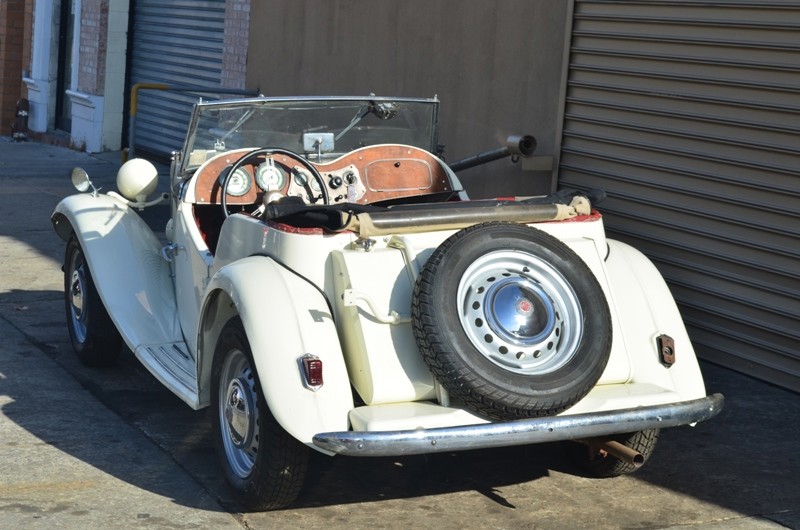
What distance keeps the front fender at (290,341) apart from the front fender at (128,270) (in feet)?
4.51

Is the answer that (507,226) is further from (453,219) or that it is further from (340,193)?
(340,193)

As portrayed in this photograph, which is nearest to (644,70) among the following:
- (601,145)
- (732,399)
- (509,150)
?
(601,145)

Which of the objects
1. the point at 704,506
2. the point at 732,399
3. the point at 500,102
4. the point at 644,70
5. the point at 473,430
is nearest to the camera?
the point at 473,430

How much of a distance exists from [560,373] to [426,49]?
230 inches

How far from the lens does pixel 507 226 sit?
4750mm

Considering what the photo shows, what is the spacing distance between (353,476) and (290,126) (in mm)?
2015

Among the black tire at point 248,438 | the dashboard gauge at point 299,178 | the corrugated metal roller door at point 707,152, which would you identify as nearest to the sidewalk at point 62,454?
the black tire at point 248,438

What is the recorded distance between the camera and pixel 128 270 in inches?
250

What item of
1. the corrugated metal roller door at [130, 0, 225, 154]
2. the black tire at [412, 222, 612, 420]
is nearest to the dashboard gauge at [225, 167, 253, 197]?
the black tire at [412, 222, 612, 420]

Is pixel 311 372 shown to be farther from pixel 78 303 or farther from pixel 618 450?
pixel 78 303

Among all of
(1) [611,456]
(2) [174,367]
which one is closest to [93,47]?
(2) [174,367]

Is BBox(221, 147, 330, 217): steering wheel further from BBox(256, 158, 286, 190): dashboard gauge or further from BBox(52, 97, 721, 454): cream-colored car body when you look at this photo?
BBox(52, 97, 721, 454): cream-colored car body

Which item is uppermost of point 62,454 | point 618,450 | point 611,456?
point 618,450

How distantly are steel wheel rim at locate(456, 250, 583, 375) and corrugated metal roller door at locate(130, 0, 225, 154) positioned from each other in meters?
9.51
